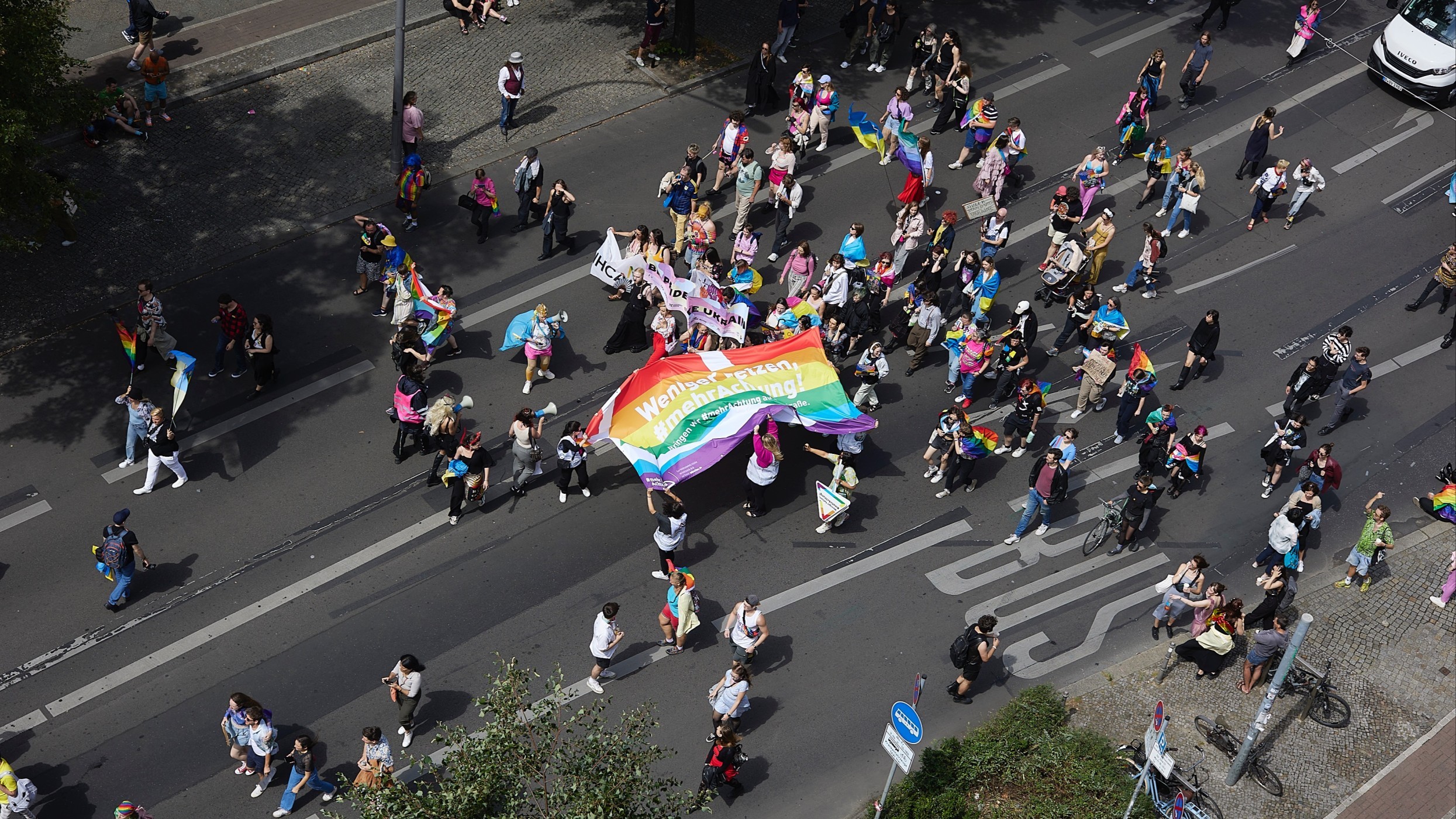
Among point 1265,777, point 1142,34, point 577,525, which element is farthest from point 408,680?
point 1142,34

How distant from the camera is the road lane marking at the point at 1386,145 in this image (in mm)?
27172

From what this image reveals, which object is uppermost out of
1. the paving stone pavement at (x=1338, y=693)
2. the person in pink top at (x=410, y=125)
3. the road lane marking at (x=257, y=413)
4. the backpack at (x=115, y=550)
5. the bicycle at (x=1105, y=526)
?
the person in pink top at (x=410, y=125)

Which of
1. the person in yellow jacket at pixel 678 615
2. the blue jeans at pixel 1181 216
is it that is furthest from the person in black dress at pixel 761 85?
the person in yellow jacket at pixel 678 615

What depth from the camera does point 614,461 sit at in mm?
20609

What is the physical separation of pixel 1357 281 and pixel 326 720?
19082mm

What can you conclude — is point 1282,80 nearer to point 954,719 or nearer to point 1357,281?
point 1357,281

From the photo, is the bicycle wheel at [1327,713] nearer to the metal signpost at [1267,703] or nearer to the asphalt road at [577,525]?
the metal signpost at [1267,703]

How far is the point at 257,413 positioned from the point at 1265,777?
1516 cm

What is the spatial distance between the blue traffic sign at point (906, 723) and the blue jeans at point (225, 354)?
12.0 metres

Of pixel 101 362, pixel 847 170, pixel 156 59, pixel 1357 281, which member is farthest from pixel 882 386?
pixel 156 59

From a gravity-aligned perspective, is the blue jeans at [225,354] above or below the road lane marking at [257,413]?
above

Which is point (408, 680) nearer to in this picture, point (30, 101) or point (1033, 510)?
point (1033, 510)

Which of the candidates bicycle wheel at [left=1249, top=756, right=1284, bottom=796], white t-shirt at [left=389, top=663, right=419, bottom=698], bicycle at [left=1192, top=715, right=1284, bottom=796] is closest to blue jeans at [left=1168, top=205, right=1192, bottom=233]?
bicycle at [left=1192, top=715, right=1284, bottom=796]

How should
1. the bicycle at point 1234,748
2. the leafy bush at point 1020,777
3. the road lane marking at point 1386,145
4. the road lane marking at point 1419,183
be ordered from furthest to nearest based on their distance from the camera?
the road lane marking at point 1386,145
the road lane marking at point 1419,183
the bicycle at point 1234,748
the leafy bush at point 1020,777
